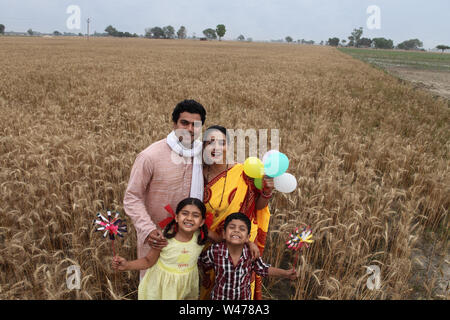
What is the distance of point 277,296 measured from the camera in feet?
9.25

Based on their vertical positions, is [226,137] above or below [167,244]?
above

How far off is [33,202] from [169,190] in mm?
2337

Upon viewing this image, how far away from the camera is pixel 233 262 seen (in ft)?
6.93

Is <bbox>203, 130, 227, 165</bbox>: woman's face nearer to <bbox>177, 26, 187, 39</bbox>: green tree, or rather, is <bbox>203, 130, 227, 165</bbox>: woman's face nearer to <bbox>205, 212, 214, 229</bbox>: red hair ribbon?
<bbox>205, 212, 214, 229</bbox>: red hair ribbon

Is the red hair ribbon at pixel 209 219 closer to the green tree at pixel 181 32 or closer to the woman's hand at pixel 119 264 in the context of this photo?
the woman's hand at pixel 119 264

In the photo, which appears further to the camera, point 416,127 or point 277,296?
point 416,127

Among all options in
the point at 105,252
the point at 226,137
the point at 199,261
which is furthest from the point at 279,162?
the point at 105,252

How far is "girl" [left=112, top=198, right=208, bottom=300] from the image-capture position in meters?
2.01

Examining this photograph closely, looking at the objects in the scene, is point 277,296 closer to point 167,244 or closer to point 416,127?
point 167,244

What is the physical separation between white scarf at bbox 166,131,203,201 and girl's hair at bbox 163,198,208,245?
129mm

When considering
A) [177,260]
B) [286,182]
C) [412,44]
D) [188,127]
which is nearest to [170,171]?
[188,127]

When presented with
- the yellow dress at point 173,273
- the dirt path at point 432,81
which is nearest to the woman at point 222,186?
the yellow dress at point 173,273

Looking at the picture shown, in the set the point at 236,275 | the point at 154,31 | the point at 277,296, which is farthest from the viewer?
the point at 154,31

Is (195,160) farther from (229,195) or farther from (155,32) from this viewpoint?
(155,32)
